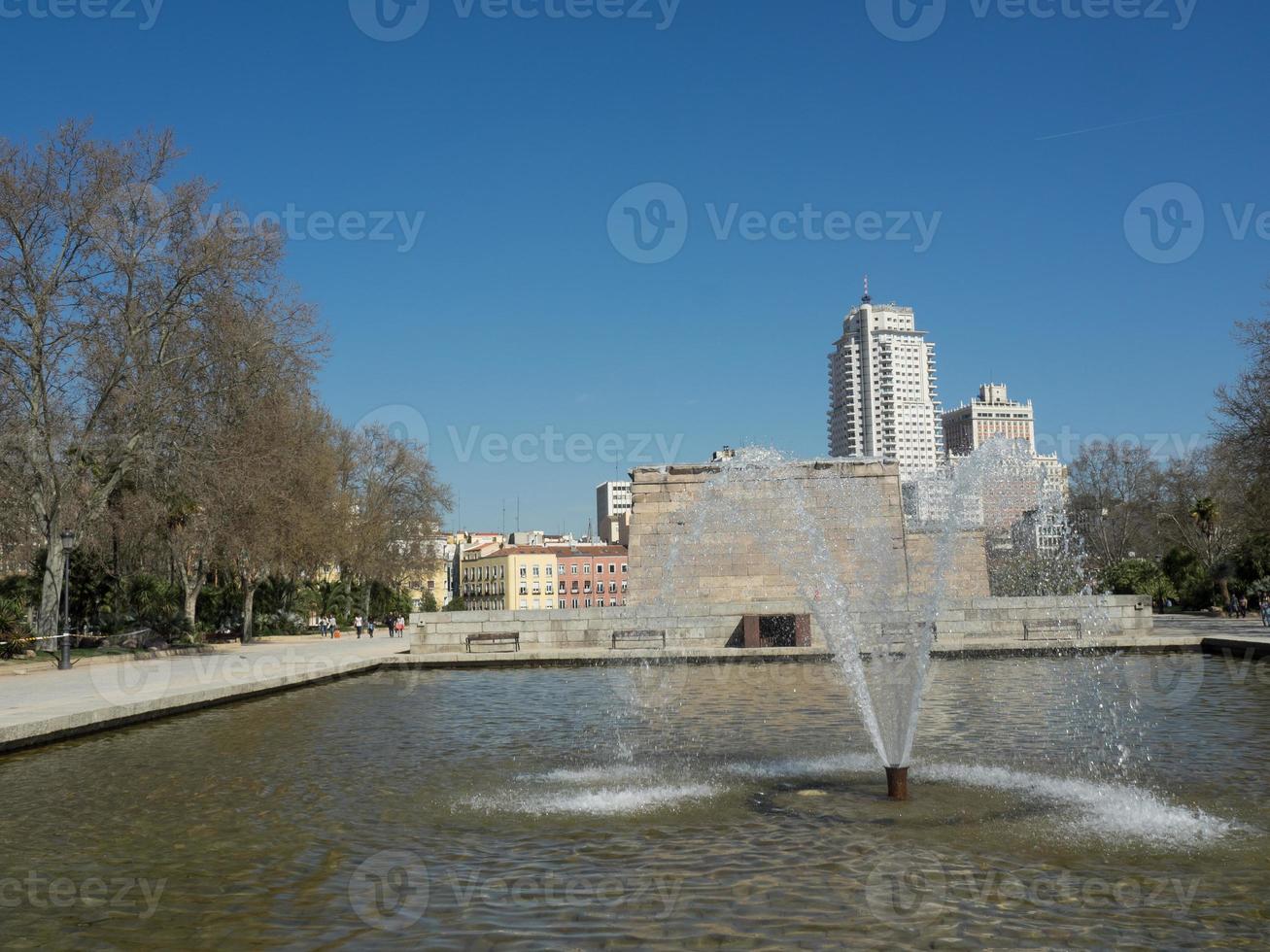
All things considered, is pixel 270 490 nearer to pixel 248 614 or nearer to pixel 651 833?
pixel 248 614

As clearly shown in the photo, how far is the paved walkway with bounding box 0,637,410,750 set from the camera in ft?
41.2

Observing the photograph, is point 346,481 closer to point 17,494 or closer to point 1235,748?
point 17,494

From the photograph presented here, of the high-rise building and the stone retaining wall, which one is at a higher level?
the high-rise building

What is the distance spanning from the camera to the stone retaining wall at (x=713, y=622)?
23266mm

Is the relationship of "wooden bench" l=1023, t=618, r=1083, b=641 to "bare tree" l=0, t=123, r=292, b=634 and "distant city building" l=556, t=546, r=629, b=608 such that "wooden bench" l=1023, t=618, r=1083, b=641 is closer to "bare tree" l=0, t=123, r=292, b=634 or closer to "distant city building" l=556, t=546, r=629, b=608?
"bare tree" l=0, t=123, r=292, b=634

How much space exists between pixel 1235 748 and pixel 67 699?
1491 centimetres

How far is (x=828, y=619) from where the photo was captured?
11.8 metres

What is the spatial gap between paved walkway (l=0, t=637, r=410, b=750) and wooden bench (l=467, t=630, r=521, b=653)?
2222 millimetres

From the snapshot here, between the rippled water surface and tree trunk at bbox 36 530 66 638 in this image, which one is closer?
the rippled water surface

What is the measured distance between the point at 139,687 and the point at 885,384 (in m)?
158

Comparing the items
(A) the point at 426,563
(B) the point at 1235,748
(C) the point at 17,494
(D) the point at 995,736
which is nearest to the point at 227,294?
(C) the point at 17,494

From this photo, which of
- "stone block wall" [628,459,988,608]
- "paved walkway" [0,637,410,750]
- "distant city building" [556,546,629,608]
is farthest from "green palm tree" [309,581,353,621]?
"distant city building" [556,546,629,608]

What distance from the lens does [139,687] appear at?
1684 cm

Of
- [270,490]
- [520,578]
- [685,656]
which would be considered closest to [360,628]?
[270,490]
